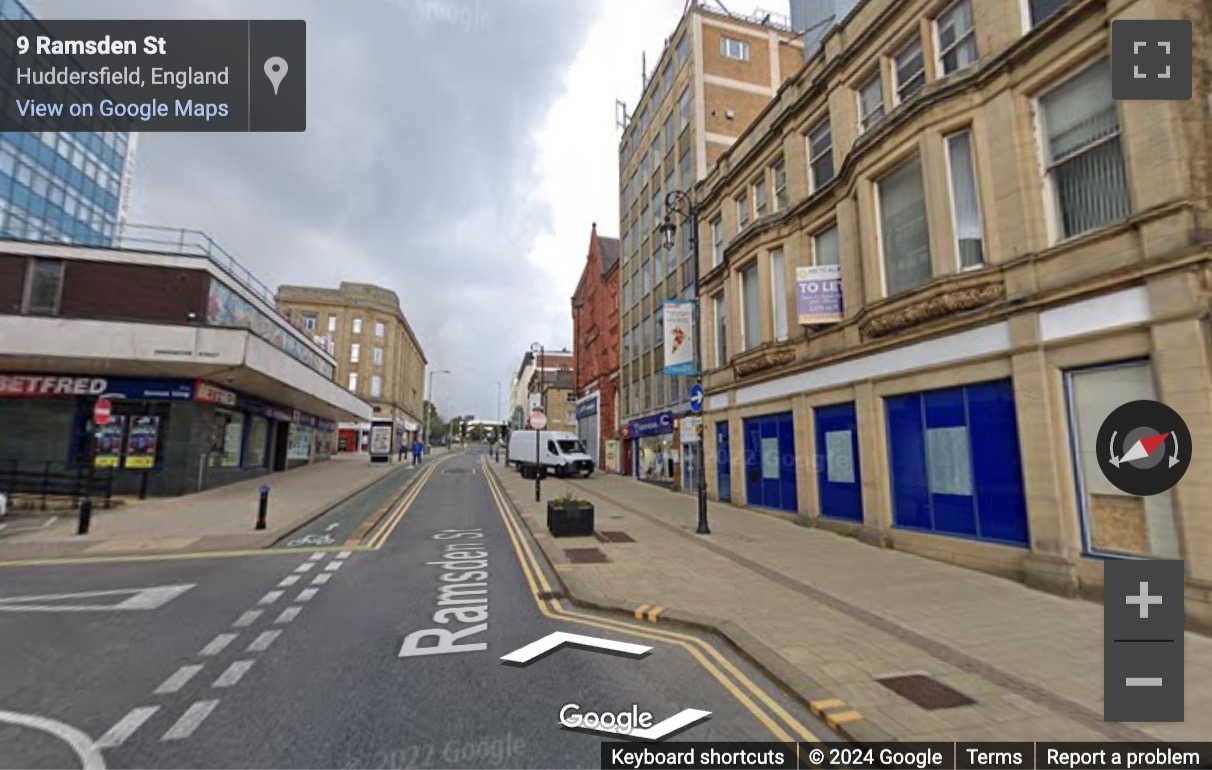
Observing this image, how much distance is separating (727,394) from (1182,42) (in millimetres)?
13466

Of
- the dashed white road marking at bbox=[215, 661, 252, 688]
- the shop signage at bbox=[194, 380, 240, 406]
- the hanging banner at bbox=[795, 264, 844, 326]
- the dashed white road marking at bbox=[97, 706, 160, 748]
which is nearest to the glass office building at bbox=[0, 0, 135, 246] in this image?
the shop signage at bbox=[194, 380, 240, 406]

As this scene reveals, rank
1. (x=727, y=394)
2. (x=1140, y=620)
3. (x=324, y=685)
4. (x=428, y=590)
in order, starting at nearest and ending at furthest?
(x=1140, y=620) < (x=324, y=685) < (x=428, y=590) < (x=727, y=394)

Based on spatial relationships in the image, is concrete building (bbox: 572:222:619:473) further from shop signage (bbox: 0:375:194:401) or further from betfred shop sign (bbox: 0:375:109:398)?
betfred shop sign (bbox: 0:375:109:398)

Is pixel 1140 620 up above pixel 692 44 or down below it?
below

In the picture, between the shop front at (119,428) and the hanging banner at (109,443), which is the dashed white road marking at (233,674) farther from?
the hanging banner at (109,443)

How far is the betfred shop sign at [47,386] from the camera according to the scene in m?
19.3

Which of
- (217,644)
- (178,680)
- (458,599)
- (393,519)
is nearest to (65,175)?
(393,519)

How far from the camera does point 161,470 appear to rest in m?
19.8

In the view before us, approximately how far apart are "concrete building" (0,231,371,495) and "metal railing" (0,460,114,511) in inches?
7.1

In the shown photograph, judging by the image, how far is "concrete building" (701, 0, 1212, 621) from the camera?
281 inches

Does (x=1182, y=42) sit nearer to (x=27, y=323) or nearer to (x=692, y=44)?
(x=692, y=44)

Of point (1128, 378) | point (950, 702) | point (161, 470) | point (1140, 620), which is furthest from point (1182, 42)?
point (161, 470)

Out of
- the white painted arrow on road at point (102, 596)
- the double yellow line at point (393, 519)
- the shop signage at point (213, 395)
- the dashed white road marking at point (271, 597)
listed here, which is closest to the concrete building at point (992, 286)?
the double yellow line at point (393, 519)

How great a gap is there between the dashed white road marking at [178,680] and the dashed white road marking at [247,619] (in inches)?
51.5
